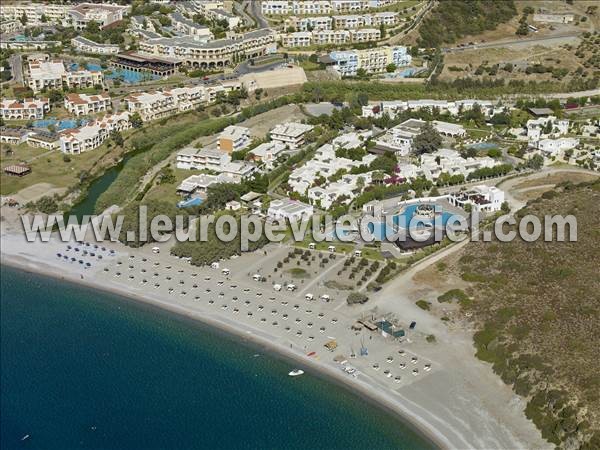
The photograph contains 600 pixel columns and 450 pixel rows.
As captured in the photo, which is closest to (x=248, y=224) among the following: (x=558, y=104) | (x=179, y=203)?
(x=179, y=203)

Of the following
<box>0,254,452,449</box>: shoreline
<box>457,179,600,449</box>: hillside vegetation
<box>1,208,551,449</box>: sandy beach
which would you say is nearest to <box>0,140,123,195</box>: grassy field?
<box>1,208,551,449</box>: sandy beach

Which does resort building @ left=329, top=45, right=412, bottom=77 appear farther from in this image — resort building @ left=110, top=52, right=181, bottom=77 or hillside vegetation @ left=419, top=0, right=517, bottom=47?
resort building @ left=110, top=52, right=181, bottom=77

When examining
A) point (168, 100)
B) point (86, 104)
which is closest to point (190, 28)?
point (168, 100)

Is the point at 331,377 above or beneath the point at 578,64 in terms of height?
beneath

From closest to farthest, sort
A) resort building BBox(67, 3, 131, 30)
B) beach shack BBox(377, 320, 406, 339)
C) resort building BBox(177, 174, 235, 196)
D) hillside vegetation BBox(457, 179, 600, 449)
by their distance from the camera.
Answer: hillside vegetation BBox(457, 179, 600, 449), beach shack BBox(377, 320, 406, 339), resort building BBox(177, 174, 235, 196), resort building BBox(67, 3, 131, 30)

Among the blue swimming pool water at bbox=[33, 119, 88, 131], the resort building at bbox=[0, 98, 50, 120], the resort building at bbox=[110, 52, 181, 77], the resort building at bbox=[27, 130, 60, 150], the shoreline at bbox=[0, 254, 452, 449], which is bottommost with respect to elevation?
the shoreline at bbox=[0, 254, 452, 449]

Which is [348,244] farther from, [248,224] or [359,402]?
[359,402]
